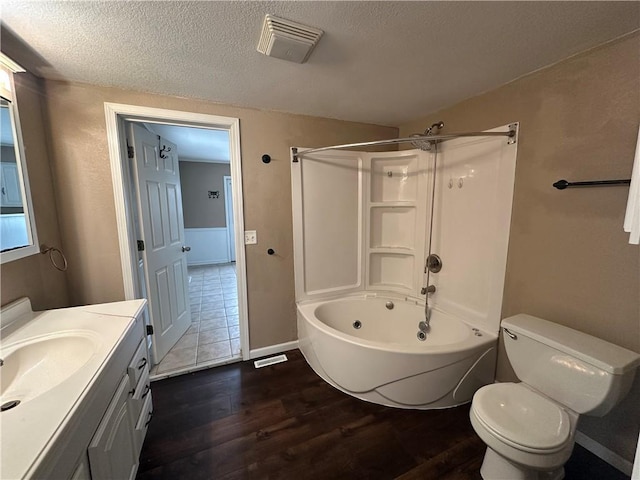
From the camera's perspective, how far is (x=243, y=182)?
211cm

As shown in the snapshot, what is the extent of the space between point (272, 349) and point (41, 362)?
5.20ft

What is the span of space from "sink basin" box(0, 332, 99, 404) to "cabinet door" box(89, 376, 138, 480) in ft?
0.71

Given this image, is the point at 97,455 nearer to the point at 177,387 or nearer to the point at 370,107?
the point at 177,387

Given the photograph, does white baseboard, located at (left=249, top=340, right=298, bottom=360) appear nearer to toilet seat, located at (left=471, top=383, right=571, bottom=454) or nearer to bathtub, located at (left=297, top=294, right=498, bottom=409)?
bathtub, located at (left=297, top=294, right=498, bottom=409)

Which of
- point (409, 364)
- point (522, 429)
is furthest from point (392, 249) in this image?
point (522, 429)

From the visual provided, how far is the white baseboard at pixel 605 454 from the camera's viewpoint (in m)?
1.31

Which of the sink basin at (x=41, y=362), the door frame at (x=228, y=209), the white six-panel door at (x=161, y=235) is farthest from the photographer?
the door frame at (x=228, y=209)

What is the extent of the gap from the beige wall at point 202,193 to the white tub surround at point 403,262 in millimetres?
4170

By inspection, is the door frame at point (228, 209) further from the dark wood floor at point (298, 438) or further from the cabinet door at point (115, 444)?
the cabinet door at point (115, 444)

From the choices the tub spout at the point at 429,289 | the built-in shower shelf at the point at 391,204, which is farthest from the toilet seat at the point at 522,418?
the built-in shower shelf at the point at 391,204

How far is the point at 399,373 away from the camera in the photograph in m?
1.70

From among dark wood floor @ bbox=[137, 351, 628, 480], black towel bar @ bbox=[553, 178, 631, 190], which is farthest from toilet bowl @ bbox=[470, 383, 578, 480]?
black towel bar @ bbox=[553, 178, 631, 190]

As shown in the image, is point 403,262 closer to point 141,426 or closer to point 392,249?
point 392,249

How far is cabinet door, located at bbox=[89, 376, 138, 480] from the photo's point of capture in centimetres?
87
